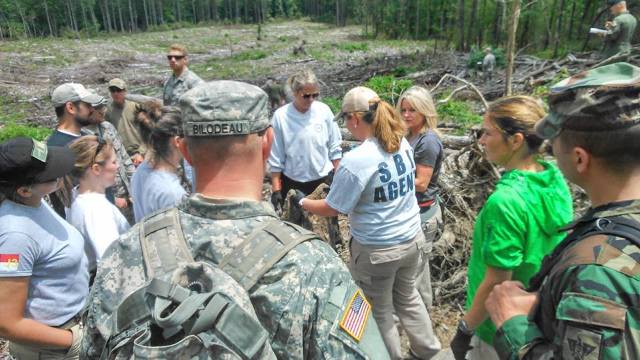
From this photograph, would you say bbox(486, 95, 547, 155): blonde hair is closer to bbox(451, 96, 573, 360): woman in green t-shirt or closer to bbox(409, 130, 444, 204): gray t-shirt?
bbox(451, 96, 573, 360): woman in green t-shirt

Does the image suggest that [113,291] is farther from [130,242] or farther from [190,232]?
[190,232]

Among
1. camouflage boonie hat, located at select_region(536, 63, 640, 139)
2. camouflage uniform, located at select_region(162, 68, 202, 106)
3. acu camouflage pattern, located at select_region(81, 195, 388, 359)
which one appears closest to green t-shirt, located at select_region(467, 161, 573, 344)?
camouflage boonie hat, located at select_region(536, 63, 640, 139)

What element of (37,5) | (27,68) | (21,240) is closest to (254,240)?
(21,240)

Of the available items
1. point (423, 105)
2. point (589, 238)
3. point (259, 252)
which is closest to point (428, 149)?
point (423, 105)

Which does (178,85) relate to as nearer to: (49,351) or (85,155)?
(85,155)

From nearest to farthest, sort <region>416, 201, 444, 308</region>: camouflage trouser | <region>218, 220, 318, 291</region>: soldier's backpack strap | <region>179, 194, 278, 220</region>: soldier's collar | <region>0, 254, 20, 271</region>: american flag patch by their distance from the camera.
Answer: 1. <region>218, 220, 318, 291</region>: soldier's backpack strap
2. <region>179, 194, 278, 220</region>: soldier's collar
3. <region>0, 254, 20, 271</region>: american flag patch
4. <region>416, 201, 444, 308</region>: camouflage trouser

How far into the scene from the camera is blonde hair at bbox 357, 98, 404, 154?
2.99 metres

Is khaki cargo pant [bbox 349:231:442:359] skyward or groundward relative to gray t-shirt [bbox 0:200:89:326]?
groundward

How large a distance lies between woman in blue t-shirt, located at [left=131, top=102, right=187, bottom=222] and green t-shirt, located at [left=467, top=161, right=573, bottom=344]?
197 cm

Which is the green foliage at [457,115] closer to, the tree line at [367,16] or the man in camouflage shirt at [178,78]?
the tree line at [367,16]

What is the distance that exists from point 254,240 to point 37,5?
247ft

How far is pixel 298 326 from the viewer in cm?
137

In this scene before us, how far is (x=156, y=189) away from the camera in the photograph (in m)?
3.03

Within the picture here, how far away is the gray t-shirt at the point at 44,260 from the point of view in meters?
2.15
